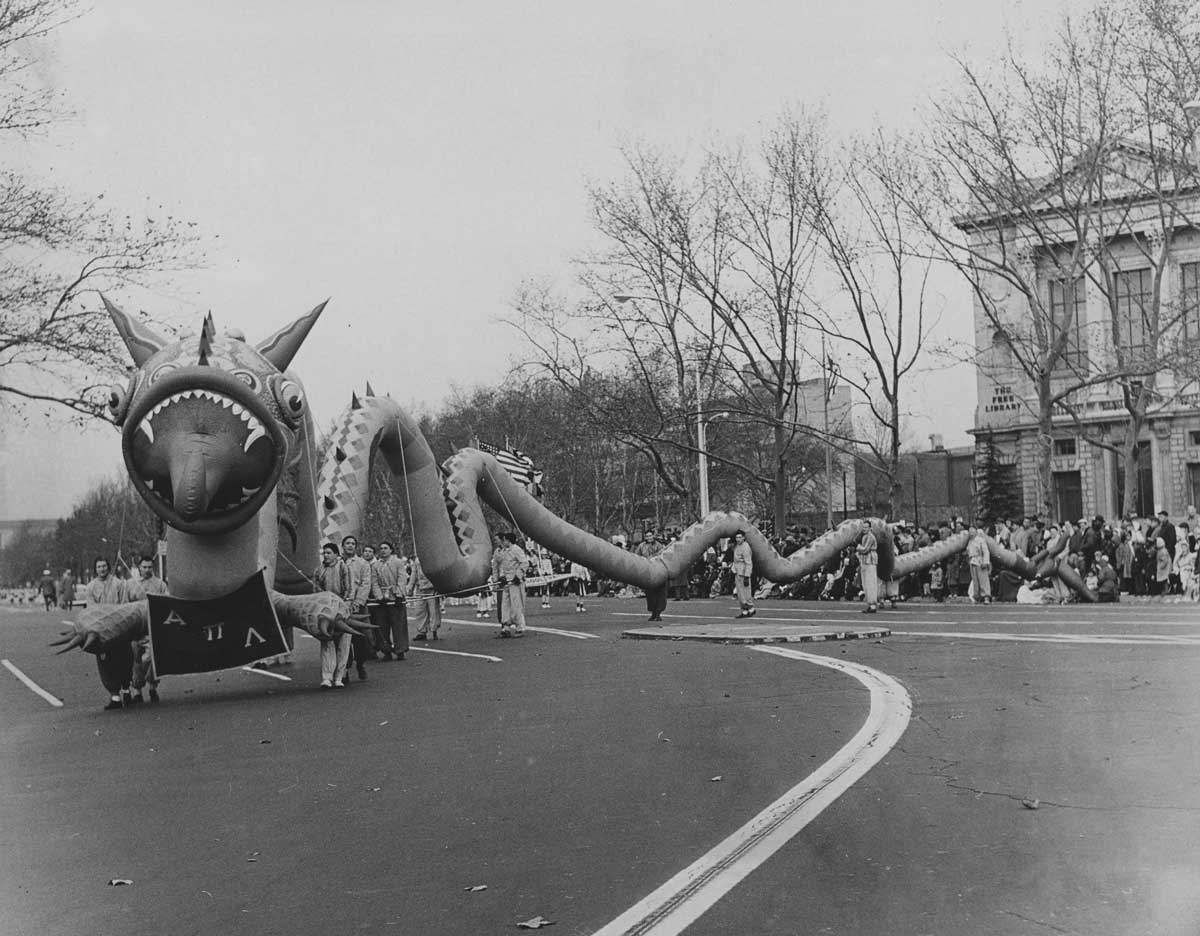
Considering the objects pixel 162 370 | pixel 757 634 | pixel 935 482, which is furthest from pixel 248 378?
pixel 935 482

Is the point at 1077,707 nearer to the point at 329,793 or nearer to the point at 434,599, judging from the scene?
the point at 329,793

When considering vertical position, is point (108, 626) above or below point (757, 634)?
above

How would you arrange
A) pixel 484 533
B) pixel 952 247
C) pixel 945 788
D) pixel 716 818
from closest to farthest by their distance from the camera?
pixel 716 818 → pixel 945 788 → pixel 484 533 → pixel 952 247

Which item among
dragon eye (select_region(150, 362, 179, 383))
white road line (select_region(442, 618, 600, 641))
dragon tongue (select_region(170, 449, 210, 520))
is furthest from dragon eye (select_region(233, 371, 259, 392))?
white road line (select_region(442, 618, 600, 641))

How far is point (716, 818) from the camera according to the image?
23.9 ft

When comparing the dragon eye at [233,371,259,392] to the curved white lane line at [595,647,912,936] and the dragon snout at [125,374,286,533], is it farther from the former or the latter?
the curved white lane line at [595,647,912,936]

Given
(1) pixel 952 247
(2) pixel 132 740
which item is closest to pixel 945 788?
(2) pixel 132 740

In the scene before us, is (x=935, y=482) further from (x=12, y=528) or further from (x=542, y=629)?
(x=12, y=528)

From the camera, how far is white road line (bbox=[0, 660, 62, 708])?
54.0ft

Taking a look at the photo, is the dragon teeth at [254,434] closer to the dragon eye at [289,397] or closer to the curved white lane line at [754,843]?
the dragon eye at [289,397]

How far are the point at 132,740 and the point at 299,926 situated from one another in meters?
7.03

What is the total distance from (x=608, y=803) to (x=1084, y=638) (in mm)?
11854

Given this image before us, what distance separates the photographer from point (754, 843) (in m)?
6.62

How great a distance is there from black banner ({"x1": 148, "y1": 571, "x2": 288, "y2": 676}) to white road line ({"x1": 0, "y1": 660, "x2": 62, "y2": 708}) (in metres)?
1.89
